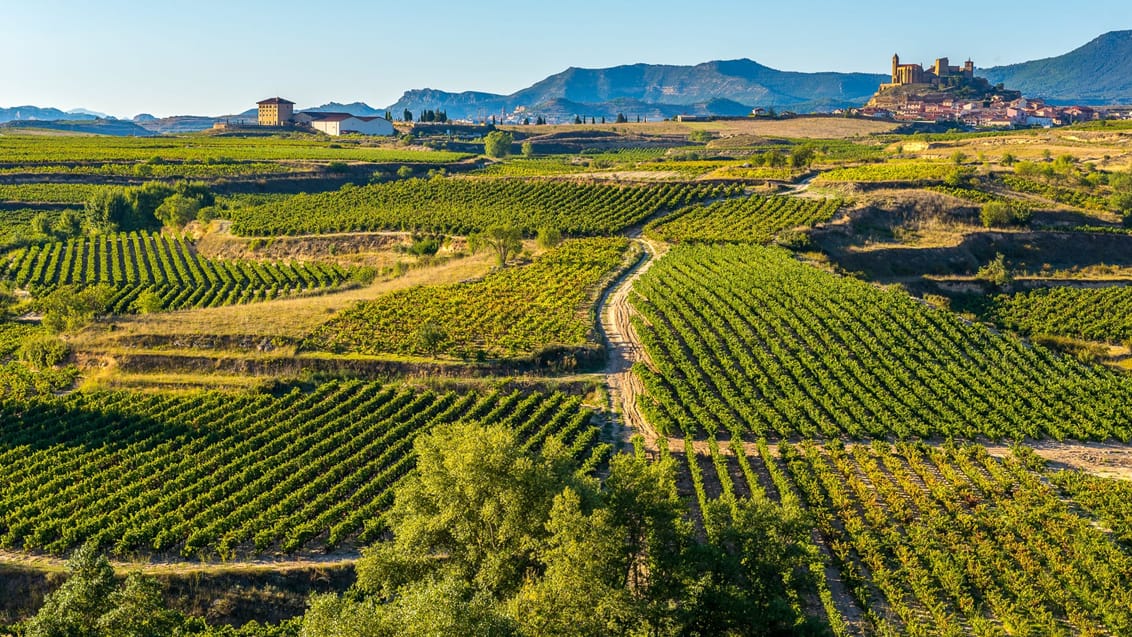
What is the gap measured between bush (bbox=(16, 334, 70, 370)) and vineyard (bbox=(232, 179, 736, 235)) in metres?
Answer: 42.2

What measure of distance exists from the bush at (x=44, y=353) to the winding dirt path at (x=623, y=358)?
34.8 meters

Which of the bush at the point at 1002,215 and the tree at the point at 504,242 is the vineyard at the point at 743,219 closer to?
the bush at the point at 1002,215

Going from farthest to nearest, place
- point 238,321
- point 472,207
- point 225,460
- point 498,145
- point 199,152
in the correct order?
1. point 498,145
2. point 199,152
3. point 472,207
4. point 238,321
5. point 225,460

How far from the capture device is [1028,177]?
99.1 m

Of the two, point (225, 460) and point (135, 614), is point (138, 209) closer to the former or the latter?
point (225, 460)

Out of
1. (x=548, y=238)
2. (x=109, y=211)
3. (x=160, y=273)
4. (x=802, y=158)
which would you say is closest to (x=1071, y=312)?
(x=548, y=238)

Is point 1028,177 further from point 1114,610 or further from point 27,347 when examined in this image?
point 27,347

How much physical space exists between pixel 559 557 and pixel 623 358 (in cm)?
2820

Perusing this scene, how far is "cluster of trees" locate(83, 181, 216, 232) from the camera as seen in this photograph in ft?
331

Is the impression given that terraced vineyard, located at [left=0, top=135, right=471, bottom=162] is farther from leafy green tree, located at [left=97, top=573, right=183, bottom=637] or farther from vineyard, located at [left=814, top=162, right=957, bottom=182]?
leafy green tree, located at [left=97, top=573, right=183, bottom=637]

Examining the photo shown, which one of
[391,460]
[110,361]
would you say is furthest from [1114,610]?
[110,361]

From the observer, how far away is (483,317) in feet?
180

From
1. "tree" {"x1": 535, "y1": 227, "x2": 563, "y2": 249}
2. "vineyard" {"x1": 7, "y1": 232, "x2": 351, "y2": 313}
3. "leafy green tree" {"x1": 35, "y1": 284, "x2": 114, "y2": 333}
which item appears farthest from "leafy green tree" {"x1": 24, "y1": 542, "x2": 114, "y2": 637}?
"tree" {"x1": 535, "y1": 227, "x2": 563, "y2": 249}

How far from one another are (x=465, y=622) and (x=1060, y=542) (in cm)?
2465
